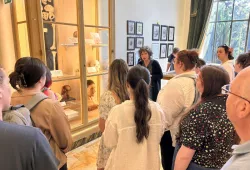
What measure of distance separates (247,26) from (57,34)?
196 inches

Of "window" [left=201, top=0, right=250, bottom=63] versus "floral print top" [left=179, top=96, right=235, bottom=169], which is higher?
"window" [left=201, top=0, right=250, bottom=63]

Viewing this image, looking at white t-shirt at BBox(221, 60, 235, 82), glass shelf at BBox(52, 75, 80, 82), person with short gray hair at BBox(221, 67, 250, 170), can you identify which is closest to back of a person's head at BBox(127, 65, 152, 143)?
person with short gray hair at BBox(221, 67, 250, 170)

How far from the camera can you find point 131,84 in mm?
1212

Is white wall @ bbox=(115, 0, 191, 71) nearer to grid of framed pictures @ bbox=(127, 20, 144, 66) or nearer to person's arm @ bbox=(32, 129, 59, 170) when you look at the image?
grid of framed pictures @ bbox=(127, 20, 144, 66)

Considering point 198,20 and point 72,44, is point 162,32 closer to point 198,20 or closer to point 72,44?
point 198,20

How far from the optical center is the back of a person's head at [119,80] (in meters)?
1.53

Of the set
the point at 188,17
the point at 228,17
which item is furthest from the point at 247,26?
the point at 188,17

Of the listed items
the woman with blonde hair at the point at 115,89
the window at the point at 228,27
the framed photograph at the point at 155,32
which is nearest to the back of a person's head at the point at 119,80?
the woman with blonde hair at the point at 115,89

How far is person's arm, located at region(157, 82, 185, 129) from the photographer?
4.68 ft

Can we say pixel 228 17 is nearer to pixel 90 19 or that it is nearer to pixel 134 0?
pixel 134 0

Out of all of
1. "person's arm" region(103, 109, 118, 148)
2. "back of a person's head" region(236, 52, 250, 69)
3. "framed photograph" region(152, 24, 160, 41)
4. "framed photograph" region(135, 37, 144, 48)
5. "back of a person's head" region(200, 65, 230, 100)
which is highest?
"framed photograph" region(152, 24, 160, 41)

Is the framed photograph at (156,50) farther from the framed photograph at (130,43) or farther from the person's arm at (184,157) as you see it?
the person's arm at (184,157)

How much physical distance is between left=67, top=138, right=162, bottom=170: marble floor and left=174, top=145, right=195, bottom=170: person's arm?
146 cm

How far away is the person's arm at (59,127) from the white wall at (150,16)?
8.95 feet
